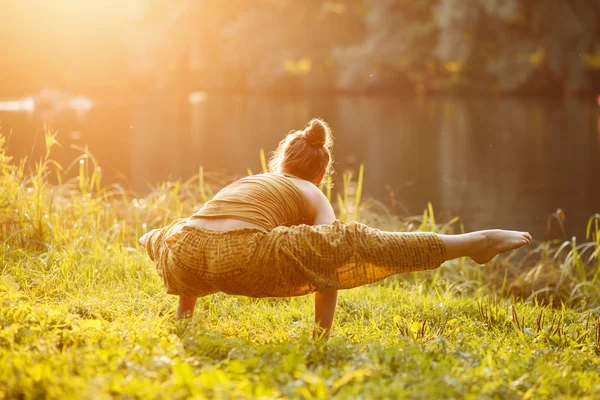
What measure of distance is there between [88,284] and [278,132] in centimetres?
1269

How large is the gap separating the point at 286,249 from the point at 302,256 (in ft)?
0.23

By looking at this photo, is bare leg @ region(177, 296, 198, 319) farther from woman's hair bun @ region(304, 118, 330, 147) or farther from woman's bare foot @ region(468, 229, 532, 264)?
woman's bare foot @ region(468, 229, 532, 264)

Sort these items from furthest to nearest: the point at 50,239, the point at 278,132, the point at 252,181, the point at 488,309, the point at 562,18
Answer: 1. the point at 562,18
2. the point at 278,132
3. the point at 50,239
4. the point at 488,309
5. the point at 252,181

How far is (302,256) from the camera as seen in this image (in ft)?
9.12

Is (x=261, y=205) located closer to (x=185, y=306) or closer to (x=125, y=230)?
(x=185, y=306)

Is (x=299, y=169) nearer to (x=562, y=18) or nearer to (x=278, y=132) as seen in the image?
(x=278, y=132)

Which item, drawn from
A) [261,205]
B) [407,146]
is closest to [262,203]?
[261,205]

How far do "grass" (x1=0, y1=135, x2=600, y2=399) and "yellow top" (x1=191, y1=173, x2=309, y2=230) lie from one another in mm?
474

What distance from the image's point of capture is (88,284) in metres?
3.69

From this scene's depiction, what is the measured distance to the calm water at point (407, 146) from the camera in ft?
28.7

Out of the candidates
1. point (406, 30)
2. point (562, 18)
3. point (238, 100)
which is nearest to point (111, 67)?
point (238, 100)

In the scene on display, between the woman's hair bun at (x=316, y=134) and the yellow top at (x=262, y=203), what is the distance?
0.22 metres

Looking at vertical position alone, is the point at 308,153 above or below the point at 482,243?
above

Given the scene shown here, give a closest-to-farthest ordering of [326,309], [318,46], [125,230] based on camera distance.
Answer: [326,309], [125,230], [318,46]
